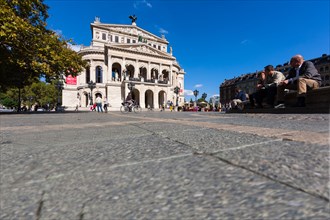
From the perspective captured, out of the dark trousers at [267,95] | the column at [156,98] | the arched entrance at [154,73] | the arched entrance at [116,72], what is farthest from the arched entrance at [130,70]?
the dark trousers at [267,95]

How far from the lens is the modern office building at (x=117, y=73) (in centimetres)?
4025

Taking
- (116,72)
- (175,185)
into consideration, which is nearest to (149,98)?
Result: (116,72)

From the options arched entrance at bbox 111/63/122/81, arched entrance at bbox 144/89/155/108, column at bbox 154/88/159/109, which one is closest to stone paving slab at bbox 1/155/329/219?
column at bbox 154/88/159/109

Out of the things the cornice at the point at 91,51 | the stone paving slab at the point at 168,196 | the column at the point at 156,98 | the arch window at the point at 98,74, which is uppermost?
the cornice at the point at 91,51

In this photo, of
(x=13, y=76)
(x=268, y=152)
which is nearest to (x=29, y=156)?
(x=268, y=152)

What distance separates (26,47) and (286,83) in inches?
456

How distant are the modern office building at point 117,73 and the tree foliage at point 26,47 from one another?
26.1 meters

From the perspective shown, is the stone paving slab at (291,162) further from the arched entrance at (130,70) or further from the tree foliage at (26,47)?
the arched entrance at (130,70)

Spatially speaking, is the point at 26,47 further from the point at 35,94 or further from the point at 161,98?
the point at 35,94

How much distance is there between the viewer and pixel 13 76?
11.9 metres

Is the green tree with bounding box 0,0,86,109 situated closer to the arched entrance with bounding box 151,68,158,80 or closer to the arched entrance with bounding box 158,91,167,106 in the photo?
the arched entrance with bounding box 158,91,167,106

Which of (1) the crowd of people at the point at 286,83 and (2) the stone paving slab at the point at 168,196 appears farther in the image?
(1) the crowd of people at the point at 286,83

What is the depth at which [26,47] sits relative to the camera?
953cm

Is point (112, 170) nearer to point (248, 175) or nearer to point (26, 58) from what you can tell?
point (248, 175)
